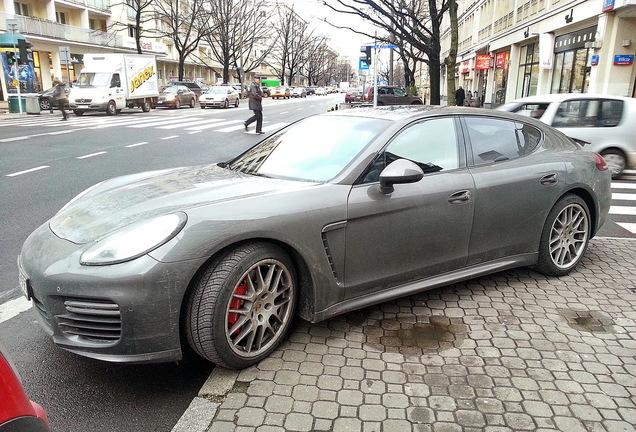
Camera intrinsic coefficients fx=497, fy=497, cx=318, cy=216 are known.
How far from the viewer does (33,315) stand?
11.9 feet

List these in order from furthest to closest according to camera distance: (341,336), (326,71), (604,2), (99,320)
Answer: (326,71)
(604,2)
(341,336)
(99,320)

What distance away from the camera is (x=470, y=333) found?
3432 millimetres

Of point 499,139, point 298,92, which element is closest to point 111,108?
point 499,139

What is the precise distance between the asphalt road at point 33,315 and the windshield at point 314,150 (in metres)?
1.46

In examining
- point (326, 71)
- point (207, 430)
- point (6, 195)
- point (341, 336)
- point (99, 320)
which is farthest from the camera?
point (326, 71)

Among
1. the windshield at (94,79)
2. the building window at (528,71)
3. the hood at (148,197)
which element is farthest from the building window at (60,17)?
the hood at (148,197)

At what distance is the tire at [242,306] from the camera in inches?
107

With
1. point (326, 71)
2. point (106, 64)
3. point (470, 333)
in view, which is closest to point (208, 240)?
point (470, 333)

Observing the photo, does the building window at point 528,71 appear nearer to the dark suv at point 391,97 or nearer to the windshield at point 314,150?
the dark suv at point 391,97

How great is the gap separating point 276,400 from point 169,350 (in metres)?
0.63

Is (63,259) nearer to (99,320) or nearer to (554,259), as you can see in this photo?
(99,320)

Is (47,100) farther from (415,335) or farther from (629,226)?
(415,335)

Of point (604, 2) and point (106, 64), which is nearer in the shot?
point (604, 2)

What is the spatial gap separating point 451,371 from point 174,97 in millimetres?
33265
